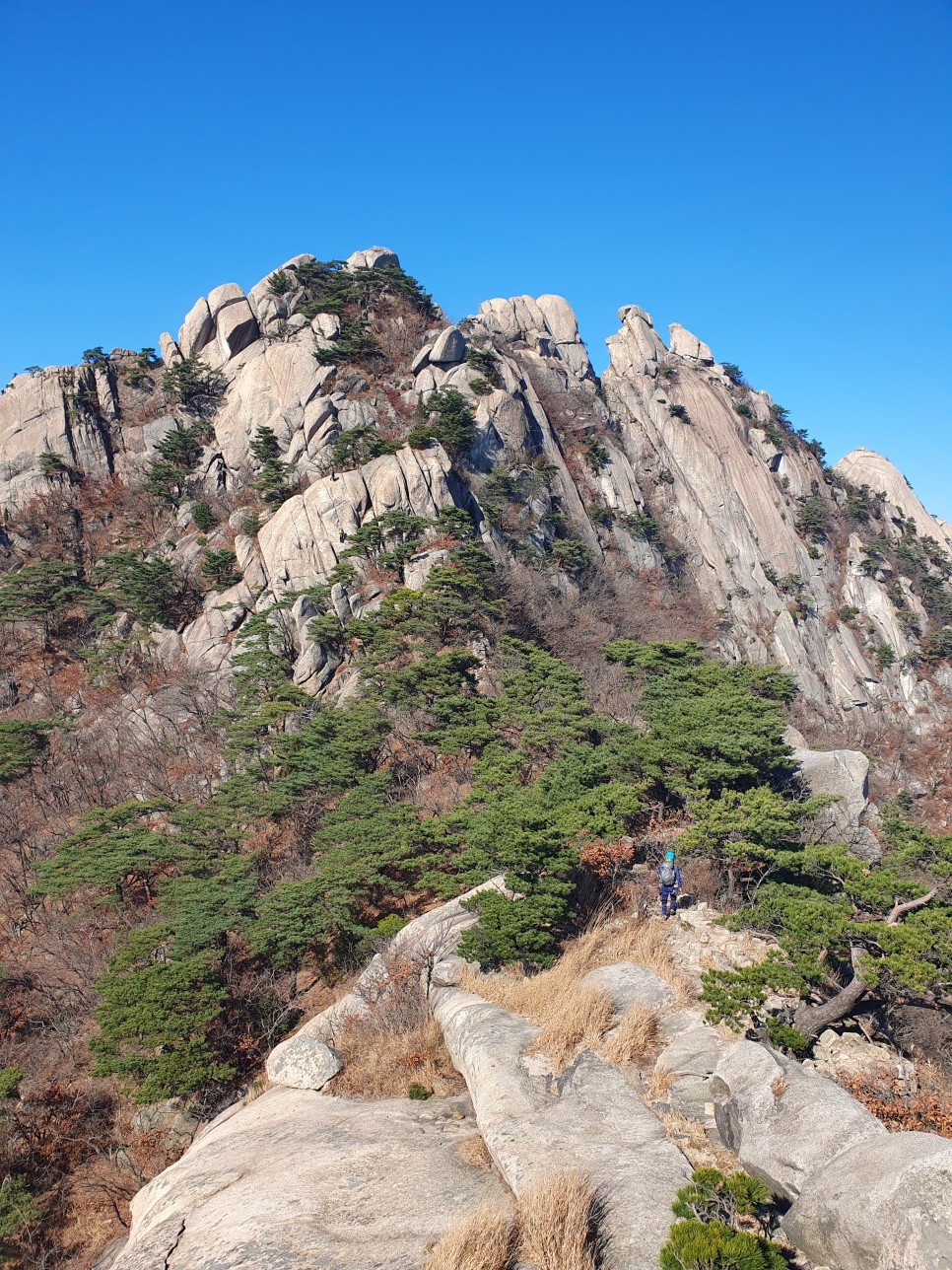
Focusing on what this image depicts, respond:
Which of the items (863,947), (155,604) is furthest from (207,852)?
(155,604)

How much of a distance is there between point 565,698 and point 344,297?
3683 cm

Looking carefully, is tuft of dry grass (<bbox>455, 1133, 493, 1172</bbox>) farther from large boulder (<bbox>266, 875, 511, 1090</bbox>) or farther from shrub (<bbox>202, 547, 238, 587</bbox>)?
shrub (<bbox>202, 547, 238, 587</bbox>)

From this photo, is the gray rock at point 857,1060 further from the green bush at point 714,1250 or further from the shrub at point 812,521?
the shrub at point 812,521

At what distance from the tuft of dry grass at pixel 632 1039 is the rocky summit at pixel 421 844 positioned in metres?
0.05

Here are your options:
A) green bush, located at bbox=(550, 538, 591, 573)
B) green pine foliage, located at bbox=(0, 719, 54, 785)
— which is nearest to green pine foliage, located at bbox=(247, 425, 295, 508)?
green bush, located at bbox=(550, 538, 591, 573)

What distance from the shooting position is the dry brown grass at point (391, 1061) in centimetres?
786

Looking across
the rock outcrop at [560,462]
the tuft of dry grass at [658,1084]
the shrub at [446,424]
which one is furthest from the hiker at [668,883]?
the shrub at [446,424]

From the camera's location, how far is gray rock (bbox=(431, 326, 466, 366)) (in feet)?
134

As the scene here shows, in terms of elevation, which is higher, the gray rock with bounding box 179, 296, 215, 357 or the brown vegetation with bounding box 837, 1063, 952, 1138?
the gray rock with bounding box 179, 296, 215, 357

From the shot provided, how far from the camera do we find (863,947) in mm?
8094

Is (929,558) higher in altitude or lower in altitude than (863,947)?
higher

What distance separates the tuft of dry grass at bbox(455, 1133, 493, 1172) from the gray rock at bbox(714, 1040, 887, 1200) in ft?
7.09

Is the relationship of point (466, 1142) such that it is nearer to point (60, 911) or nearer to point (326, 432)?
point (60, 911)

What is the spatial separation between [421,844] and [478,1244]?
9948 mm
